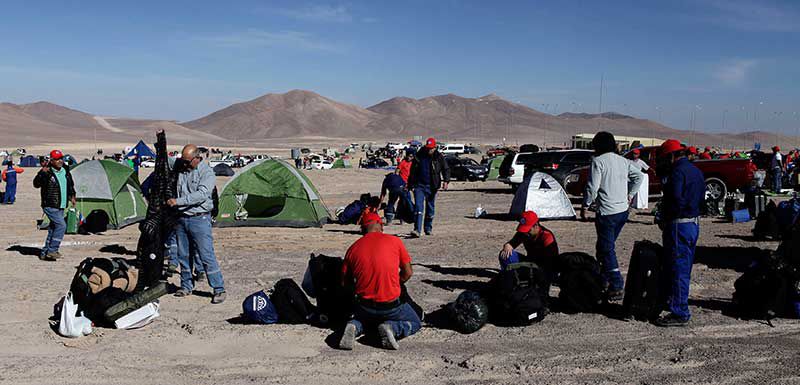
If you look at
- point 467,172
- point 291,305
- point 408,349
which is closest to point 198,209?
point 291,305

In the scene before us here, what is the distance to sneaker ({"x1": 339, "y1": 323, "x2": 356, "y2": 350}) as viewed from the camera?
623cm

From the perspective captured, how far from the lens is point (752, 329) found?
6867 millimetres

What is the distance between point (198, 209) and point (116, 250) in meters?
5.00

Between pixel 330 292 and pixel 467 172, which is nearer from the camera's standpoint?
pixel 330 292

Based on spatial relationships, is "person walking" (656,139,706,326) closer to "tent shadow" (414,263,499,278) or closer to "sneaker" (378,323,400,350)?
"sneaker" (378,323,400,350)

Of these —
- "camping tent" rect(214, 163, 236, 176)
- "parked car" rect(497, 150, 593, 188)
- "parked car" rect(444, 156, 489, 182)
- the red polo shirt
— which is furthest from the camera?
"camping tent" rect(214, 163, 236, 176)

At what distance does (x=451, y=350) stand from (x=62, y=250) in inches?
319

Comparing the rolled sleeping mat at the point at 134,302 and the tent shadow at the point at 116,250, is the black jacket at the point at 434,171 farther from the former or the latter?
the rolled sleeping mat at the point at 134,302

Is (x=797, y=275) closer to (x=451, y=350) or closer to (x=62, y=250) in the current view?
(x=451, y=350)

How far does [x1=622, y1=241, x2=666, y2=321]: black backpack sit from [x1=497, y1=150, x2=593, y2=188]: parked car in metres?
13.6

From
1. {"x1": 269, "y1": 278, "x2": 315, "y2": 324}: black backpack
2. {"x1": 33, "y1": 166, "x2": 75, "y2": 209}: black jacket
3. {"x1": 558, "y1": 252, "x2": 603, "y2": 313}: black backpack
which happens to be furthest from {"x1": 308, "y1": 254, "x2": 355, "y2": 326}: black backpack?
{"x1": 33, "y1": 166, "x2": 75, "y2": 209}: black jacket

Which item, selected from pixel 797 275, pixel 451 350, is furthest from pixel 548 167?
pixel 451 350

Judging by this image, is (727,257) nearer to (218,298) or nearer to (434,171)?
(434,171)

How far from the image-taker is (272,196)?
1532cm
